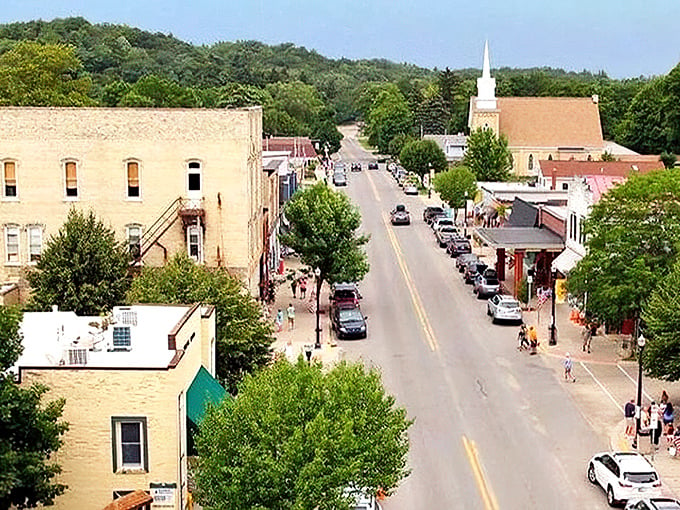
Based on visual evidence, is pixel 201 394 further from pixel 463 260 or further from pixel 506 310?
pixel 463 260

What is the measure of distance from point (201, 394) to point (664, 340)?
1655cm

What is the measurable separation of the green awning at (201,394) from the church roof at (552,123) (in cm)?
10051

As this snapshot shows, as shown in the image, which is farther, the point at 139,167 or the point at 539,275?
the point at 539,275

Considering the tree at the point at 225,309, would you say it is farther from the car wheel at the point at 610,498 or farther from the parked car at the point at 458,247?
the parked car at the point at 458,247

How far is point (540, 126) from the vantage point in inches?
4877

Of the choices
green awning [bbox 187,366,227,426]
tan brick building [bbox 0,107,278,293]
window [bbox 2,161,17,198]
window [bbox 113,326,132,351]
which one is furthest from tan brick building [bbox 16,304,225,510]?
window [bbox 2,161,17,198]

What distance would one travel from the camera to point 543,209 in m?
60.8

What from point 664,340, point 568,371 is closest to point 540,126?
point 568,371

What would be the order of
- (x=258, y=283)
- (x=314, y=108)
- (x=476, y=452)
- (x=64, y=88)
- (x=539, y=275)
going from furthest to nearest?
1. (x=314, y=108)
2. (x=64, y=88)
3. (x=539, y=275)
4. (x=258, y=283)
5. (x=476, y=452)

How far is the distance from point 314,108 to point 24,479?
17021 cm

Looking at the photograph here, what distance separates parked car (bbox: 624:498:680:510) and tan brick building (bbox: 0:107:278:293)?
25124mm

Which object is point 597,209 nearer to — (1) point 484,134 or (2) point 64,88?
(1) point 484,134

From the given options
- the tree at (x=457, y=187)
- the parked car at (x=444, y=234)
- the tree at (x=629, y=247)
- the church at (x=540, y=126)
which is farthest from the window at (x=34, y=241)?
the church at (x=540, y=126)

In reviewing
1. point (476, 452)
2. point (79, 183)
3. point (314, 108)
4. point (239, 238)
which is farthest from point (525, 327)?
point (314, 108)
